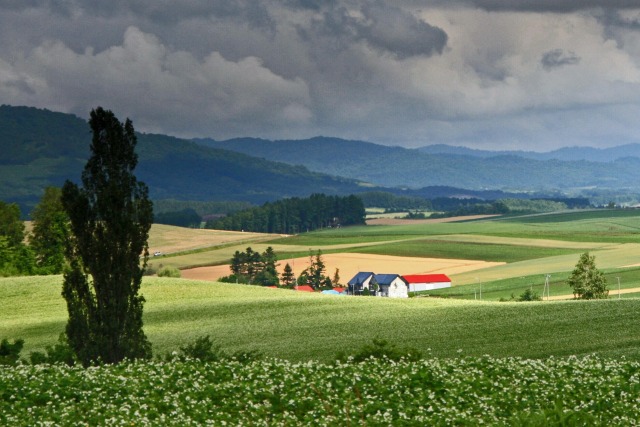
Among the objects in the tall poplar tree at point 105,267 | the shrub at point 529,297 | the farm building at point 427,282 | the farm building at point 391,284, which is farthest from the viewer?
the farm building at point 391,284

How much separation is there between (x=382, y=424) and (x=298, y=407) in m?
2.72

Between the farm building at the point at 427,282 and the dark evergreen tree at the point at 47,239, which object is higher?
the dark evergreen tree at the point at 47,239

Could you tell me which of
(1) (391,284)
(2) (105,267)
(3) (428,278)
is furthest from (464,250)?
(2) (105,267)

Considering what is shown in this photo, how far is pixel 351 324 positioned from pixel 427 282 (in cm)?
8180

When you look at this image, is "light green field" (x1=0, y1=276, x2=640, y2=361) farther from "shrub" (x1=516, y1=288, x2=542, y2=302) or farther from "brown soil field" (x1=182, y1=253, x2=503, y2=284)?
"brown soil field" (x1=182, y1=253, x2=503, y2=284)

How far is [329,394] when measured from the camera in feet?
80.7

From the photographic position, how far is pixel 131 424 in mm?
21984

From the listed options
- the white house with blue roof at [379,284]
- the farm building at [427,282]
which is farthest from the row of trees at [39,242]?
the farm building at [427,282]

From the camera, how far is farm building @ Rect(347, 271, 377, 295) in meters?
136

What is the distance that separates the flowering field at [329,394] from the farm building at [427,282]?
97.2 meters

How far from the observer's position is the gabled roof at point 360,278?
136 meters

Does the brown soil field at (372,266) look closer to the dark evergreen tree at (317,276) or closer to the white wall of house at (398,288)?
the white wall of house at (398,288)

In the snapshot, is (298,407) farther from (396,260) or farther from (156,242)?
(156,242)

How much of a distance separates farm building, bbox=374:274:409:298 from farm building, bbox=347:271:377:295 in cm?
99
